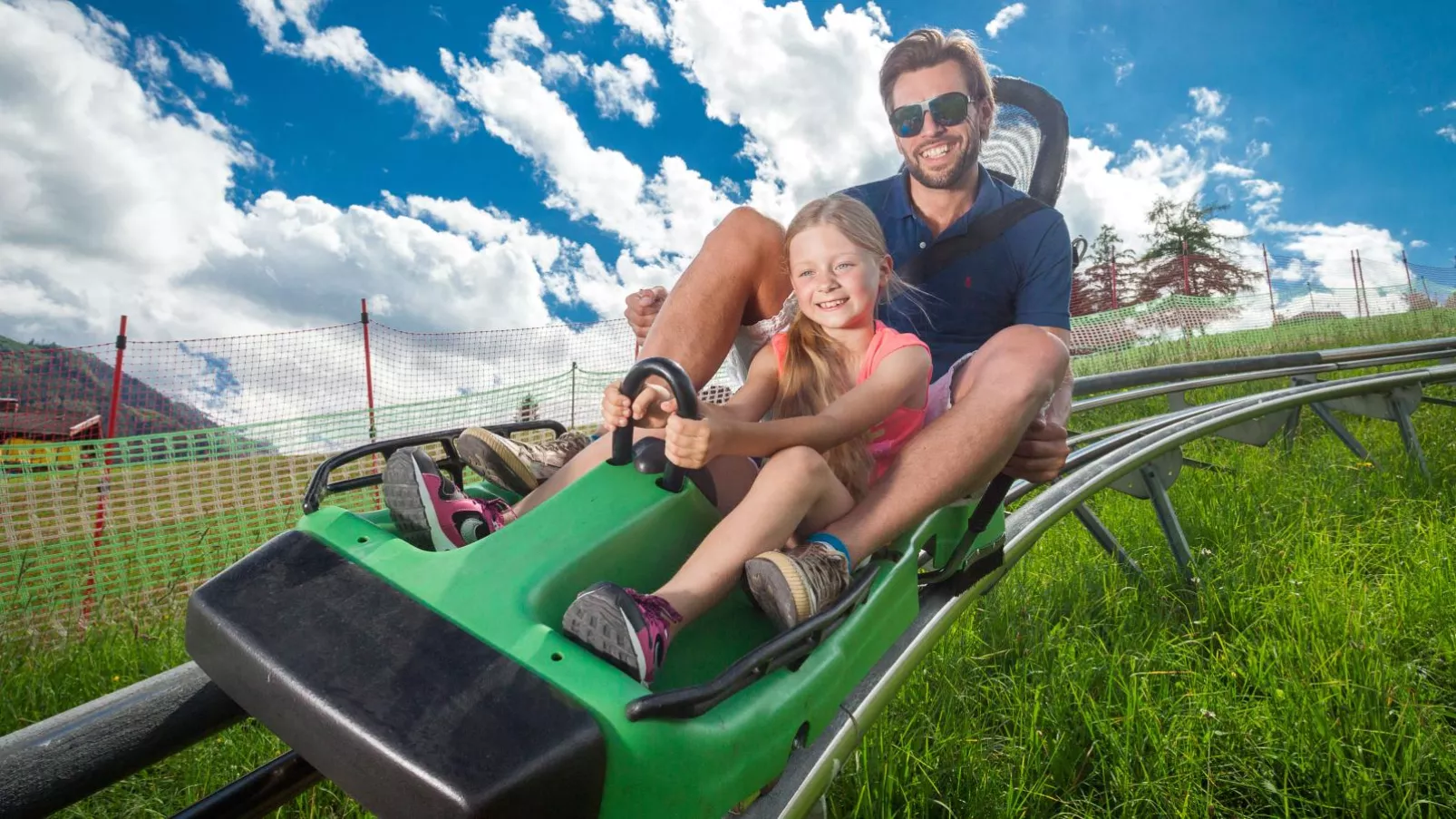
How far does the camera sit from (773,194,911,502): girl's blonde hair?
138 centimetres

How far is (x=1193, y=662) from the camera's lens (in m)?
2.02

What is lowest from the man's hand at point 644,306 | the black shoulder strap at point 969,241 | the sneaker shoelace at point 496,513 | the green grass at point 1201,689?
the green grass at point 1201,689

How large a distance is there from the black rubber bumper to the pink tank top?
727 millimetres

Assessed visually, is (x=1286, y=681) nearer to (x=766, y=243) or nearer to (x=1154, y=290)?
(x=766, y=243)

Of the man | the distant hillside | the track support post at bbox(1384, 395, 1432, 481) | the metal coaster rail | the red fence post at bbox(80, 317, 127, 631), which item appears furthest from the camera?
the distant hillside

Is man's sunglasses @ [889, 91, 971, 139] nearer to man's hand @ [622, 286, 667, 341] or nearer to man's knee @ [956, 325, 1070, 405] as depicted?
man's knee @ [956, 325, 1070, 405]

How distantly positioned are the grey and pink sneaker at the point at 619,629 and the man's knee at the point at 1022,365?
2.43 feet

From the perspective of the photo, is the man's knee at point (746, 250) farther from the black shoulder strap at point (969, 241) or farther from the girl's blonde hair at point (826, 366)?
the black shoulder strap at point (969, 241)

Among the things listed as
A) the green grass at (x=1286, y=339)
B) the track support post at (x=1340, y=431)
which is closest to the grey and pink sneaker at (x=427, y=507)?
the track support post at (x=1340, y=431)

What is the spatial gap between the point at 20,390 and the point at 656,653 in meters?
5.89

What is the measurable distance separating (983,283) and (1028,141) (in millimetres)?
482

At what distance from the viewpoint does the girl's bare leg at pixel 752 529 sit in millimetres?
1082

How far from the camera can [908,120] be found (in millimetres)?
1669

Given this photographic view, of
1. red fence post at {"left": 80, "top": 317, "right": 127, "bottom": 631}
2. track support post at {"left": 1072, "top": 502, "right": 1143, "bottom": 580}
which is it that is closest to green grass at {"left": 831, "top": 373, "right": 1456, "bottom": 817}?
track support post at {"left": 1072, "top": 502, "right": 1143, "bottom": 580}
